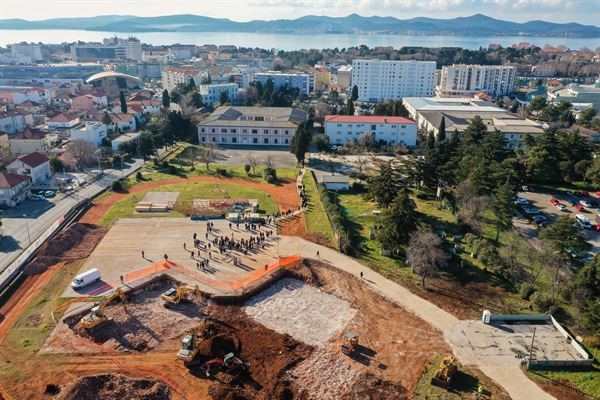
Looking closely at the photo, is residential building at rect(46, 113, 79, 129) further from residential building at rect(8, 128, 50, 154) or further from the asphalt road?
the asphalt road

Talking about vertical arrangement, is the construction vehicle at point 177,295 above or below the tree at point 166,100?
below

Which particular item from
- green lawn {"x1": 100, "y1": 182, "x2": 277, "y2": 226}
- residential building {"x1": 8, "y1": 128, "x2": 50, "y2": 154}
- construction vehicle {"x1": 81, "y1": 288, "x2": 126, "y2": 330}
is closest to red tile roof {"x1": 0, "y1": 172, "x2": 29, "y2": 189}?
green lawn {"x1": 100, "y1": 182, "x2": 277, "y2": 226}

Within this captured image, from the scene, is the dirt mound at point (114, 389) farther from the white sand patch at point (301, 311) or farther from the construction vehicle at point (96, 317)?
the white sand patch at point (301, 311)

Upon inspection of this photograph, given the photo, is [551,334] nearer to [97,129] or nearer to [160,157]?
[160,157]

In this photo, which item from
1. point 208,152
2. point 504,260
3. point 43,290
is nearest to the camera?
point 43,290

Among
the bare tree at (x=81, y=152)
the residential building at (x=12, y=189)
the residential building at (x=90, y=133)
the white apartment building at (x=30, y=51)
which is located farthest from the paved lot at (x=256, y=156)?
the white apartment building at (x=30, y=51)

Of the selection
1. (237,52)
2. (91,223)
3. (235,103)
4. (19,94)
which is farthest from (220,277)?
(237,52)
